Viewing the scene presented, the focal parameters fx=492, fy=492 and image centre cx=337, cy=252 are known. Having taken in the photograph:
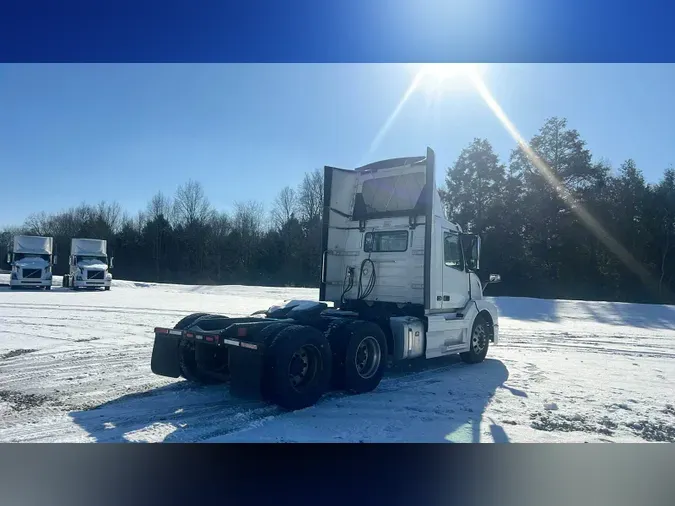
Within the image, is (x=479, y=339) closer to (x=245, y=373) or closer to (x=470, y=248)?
(x=470, y=248)

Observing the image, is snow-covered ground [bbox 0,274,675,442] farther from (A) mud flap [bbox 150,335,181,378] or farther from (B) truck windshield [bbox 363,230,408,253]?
(B) truck windshield [bbox 363,230,408,253]

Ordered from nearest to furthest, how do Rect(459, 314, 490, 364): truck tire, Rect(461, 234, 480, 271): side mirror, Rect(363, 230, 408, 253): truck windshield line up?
Rect(363, 230, 408, 253): truck windshield, Rect(461, 234, 480, 271): side mirror, Rect(459, 314, 490, 364): truck tire

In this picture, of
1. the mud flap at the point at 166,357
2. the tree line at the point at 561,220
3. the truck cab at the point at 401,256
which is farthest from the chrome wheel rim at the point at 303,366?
the tree line at the point at 561,220

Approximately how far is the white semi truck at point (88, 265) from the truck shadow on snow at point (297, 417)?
2566 centimetres

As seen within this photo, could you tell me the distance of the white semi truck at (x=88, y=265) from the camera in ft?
99.5

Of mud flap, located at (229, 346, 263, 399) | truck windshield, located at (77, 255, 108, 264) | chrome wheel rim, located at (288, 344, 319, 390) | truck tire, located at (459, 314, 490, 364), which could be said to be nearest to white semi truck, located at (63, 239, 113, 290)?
truck windshield, located at (77, 255, 108, 264)

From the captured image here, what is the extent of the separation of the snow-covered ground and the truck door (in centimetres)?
136

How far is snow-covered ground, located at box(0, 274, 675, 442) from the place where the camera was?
5953mm

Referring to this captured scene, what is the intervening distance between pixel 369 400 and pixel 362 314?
7.38ft

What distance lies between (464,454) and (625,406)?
3.14 meters

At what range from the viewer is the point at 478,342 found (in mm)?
10516
